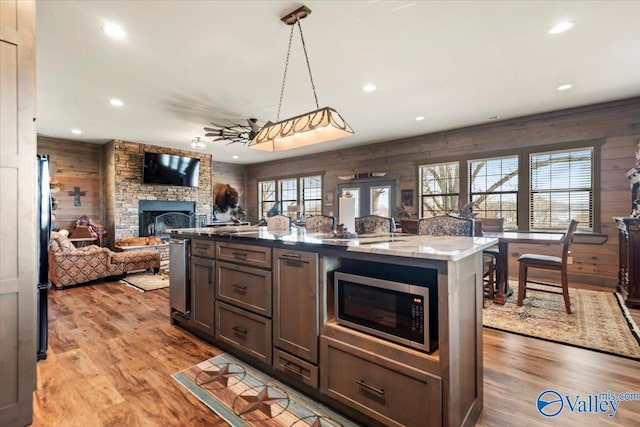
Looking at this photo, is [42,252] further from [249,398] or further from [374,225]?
[374,225]

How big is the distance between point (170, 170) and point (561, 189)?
8.31 m

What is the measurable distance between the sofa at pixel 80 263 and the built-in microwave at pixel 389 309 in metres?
4.84

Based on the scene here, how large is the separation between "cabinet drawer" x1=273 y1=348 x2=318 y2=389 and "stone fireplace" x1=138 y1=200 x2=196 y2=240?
5.85m

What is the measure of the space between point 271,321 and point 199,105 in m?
3.71

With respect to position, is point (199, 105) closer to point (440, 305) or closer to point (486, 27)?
point (486, 27)

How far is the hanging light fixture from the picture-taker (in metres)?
2.48

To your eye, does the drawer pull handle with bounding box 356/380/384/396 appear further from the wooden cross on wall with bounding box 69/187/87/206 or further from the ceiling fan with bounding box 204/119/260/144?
the wooden cross on wall with bounding box 69/187/87/206

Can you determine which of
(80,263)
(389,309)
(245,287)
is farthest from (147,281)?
(389,309)

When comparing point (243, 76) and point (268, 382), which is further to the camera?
point (243, 76)

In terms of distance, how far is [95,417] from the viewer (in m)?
1.75

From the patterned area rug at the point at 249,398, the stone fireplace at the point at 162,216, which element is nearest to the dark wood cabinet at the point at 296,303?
the patterned area rug at the point at 249,398

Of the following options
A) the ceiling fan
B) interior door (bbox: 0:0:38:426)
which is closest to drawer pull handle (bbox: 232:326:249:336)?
interior door (bbox: 0:0:38:426)

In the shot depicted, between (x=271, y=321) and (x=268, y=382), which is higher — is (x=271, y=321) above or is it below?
above

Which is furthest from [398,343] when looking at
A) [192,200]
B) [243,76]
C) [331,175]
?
[192,200]
